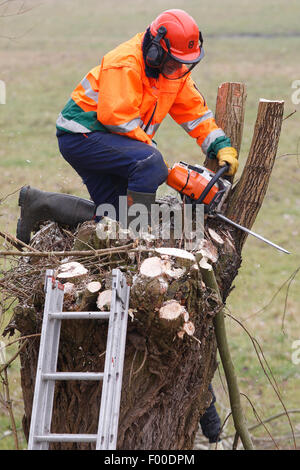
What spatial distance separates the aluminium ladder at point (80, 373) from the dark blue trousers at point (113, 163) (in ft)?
3.93

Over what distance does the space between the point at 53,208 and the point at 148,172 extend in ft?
2.51

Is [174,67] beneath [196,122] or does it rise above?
above

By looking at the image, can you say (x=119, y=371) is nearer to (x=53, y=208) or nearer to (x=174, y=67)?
(x=53, y=208)

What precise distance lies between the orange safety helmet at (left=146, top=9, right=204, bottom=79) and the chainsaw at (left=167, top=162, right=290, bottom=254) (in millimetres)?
696

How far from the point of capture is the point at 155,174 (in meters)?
4.01

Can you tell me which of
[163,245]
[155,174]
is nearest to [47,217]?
[155,174]

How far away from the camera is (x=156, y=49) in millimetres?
3939

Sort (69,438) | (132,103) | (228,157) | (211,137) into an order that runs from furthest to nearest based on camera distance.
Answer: (211,137) < (228,157) < (132,103) < (69,438)

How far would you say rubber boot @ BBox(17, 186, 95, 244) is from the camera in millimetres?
4309

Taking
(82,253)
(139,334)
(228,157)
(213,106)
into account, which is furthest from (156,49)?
(213,106)

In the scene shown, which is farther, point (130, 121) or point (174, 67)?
point (174, 67)

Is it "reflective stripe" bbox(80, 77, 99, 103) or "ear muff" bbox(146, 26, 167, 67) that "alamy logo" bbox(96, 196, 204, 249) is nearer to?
"reflective stripe" bbox(80, 77, 99, 103)

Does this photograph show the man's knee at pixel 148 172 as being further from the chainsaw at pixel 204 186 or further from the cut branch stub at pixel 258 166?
the cut branch stub at pixel 258 166

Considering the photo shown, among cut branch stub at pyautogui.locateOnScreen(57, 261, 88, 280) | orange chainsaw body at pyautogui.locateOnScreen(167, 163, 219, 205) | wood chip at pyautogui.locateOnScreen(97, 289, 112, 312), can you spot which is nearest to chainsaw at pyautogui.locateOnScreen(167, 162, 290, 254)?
orange chainsaw body at pyautogui.locateOnScreen(167, 163, 219, 205)
